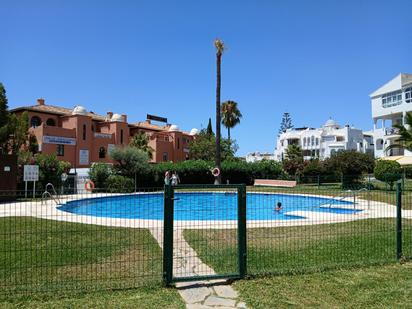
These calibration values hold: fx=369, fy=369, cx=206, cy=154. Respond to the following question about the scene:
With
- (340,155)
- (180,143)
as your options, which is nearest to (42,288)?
(340,155)

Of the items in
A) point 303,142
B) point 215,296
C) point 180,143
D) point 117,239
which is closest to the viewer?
point 215,296

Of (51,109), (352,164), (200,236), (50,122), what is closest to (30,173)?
(200,236)

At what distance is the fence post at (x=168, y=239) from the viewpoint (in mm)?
5531

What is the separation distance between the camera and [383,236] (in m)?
9.02

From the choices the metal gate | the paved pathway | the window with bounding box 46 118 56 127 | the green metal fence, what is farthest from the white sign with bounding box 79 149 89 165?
the paved pathway

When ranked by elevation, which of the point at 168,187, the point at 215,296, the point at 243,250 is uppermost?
the point at 168,187

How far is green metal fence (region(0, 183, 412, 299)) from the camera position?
18.7 feet

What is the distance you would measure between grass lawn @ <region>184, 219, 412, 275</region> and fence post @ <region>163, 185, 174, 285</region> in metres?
1.05

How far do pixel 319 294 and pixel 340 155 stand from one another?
27432 millimetres

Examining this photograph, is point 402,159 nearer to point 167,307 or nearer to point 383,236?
point 383,236

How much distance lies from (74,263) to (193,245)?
2565 mm

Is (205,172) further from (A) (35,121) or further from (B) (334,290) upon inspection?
A: (B) (334,290)

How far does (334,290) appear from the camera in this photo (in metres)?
5.33

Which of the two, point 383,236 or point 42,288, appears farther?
point 383,236
